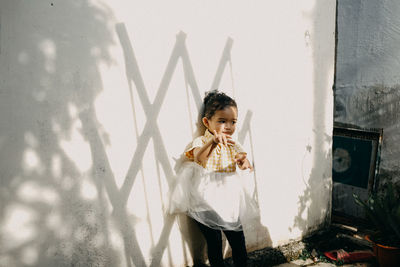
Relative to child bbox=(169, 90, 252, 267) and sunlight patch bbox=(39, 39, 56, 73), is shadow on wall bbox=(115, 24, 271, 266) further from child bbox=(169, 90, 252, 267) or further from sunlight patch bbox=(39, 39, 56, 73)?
sunlight patch bbox=(39, 39, 56, 73)

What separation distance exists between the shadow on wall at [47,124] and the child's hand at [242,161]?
47.1 inches

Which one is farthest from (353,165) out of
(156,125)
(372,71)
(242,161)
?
(156,125)

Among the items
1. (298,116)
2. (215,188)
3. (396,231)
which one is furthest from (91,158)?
(396,231)

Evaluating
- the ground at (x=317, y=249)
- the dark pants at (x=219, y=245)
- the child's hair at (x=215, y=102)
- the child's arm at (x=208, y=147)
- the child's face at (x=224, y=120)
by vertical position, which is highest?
the child's hair at (x=215, y=102)

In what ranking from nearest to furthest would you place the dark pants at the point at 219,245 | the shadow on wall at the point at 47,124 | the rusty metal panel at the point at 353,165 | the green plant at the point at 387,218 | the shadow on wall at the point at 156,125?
the shadow on wall at the point at 47,124 < the shadow on wall at the point at 156,125 < the dark pants at the point at 219,245 < the green plant at the point at 387,218 < the rusty metal panel at the point at 353,165

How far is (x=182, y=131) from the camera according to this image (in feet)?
9.06

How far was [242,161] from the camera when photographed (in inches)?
104

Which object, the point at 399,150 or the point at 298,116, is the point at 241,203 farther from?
the point at 399,150

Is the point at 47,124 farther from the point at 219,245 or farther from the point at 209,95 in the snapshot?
the point at 219,245

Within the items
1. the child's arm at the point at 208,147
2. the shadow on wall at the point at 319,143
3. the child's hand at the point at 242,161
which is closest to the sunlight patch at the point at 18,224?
the child's arm at the point at 208,147

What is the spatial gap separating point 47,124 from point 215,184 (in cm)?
144

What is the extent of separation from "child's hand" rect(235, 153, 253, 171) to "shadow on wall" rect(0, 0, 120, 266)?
1.20 metres

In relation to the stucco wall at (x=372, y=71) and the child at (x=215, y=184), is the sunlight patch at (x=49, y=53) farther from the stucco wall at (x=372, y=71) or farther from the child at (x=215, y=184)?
the stucco wall at (x=372, y=71)

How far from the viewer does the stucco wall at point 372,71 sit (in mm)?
4066
